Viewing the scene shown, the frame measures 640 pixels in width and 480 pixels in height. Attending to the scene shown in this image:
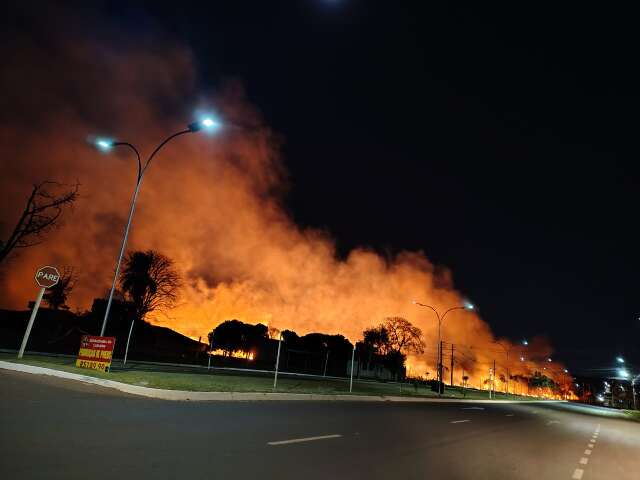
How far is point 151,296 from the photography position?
57.0 m

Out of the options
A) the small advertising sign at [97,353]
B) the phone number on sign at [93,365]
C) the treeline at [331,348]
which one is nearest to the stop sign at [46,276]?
the small advertising sign at [97,353]

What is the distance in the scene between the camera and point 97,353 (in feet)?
61.4

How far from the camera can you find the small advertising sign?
60.4ft

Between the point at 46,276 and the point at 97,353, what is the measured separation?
4.83 m

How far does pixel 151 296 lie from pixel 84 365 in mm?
39769

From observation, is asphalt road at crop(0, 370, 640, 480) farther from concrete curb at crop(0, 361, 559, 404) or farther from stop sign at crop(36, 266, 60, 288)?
stop sign at crop(36, 266, 60, 288)

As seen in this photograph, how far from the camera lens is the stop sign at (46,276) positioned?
20266 millimetres

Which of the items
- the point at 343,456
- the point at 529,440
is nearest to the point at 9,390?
the point at 343,456

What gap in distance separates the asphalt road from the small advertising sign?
4021 millimetres

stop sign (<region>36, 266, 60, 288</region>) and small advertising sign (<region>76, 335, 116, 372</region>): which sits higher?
stop sign (<region>36, 266, 60, 288</region>)

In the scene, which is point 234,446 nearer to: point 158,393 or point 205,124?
point 158,393

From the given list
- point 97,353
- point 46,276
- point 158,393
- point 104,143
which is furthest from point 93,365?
point 104,143

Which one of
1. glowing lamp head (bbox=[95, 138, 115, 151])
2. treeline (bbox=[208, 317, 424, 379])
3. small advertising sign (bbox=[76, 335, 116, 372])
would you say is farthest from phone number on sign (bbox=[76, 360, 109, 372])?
treeline (bbox=[208, 317, 424, 379])

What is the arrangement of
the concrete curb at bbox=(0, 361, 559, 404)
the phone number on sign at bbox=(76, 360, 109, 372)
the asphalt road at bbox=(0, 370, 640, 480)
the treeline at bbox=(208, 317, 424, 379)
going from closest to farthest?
the asphalt road at bbox=(0, 370, 640, 480), the concrete curb at bbox=(0, 361, 559, 404), the phone number on sign at bbox=(76, 360, 109, 372), the treeline at bbox=(208, 317, 424, 379)
